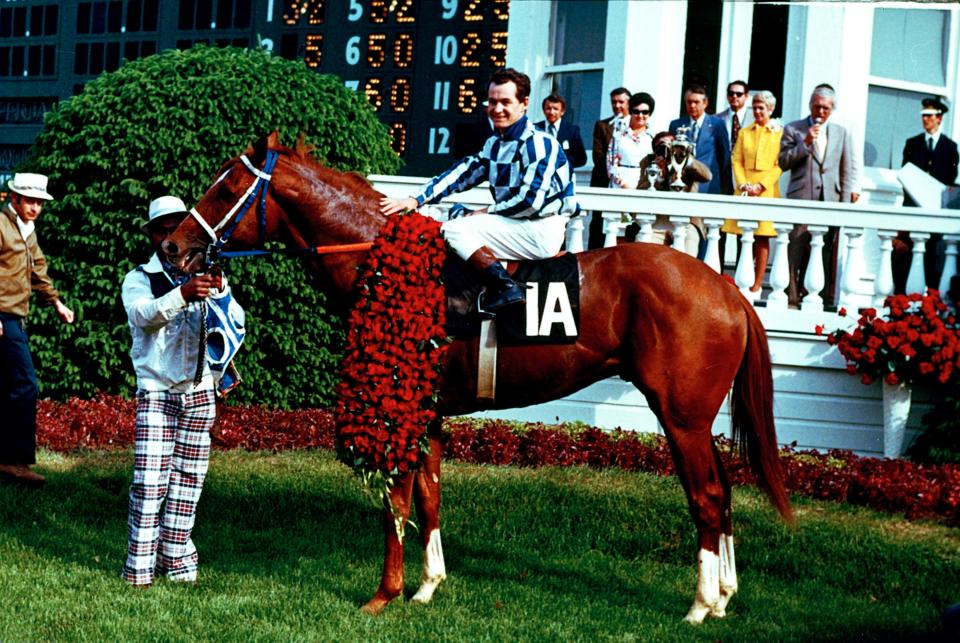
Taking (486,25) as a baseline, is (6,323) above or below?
below

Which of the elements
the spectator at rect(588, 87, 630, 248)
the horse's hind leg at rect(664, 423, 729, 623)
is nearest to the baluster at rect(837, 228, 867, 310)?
the spectator at rect(588, 87, 630, 248)

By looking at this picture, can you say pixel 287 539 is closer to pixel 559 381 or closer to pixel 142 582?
pixel 142 582

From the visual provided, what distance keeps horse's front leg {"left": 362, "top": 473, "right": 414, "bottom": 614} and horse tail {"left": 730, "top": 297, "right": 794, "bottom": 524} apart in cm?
169

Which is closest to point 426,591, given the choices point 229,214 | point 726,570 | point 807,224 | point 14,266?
point 726,570

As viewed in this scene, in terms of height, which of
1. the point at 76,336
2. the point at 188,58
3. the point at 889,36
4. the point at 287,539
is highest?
the point at 889,36

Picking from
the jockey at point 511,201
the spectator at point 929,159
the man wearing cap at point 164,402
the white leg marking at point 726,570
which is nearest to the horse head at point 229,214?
the man wearing cap at point 164,402

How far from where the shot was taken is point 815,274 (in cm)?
951

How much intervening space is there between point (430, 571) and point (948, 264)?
5.14m

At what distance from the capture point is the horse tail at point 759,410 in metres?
6.24

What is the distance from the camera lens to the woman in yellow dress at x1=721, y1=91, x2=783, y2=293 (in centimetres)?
1033

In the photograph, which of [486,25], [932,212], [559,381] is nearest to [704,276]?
[559,381]

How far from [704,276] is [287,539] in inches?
119

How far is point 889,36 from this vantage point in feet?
39.9

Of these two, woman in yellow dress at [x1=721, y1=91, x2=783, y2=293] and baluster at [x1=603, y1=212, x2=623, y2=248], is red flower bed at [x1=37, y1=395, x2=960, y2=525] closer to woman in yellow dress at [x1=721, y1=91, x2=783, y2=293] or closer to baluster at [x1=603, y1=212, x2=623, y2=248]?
baluster at [x1=603, y1=212, x2=623, y2=248]
